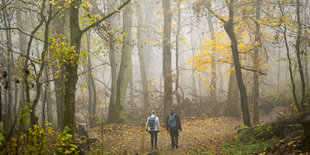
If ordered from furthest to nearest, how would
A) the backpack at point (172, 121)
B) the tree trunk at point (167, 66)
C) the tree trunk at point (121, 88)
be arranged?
the tree trunk at point (121, 88)
the tree trunk at point (167, 66)
the backpack at point (172, 121)

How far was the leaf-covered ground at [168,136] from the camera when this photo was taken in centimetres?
1056

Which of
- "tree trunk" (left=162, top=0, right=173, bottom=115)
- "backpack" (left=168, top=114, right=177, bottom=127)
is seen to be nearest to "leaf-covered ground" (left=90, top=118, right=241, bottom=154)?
"backpack" (left=168, top=114, right=177, bottom=127)

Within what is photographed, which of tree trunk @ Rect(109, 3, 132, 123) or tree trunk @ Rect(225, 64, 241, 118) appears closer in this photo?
tree trunk @ Rect(109, 3, 132, 123)

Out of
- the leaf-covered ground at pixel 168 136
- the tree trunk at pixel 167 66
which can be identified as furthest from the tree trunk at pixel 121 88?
the tree trunk at pixel 167 66

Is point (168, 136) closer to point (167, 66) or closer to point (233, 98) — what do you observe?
point (167, 66)

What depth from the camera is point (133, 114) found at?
1909 cm

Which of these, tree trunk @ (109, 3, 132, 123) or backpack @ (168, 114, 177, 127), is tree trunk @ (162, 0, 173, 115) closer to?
tree trunk @ (109, 3, 132, 123)

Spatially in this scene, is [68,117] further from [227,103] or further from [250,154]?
[227,103]

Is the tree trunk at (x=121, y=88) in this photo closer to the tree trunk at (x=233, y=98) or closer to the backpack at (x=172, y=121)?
the backpack at (x=172, y=121)

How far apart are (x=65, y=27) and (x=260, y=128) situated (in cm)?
934

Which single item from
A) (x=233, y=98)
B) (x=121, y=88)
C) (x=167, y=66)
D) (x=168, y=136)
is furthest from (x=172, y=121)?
(x=233, y=98)

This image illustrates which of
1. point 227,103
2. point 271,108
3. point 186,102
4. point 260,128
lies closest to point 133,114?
point 186,102

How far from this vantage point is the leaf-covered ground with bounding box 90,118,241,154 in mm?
10562

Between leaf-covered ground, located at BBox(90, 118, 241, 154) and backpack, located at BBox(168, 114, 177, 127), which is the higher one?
backpack, located at BBox(168, 114, 177, 127)
